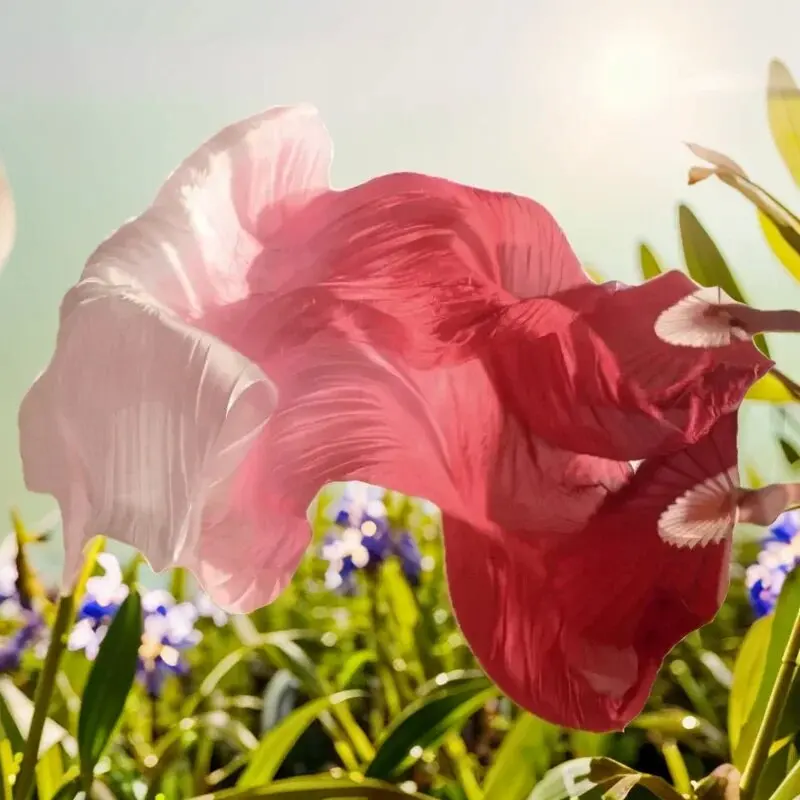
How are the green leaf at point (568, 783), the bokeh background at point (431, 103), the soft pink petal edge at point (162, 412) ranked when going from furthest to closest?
the bokeh background at point (431, 103), the green leaf at point (568, 783), the soft pink petal edge at point (162, 412)

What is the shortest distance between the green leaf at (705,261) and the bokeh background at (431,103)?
0.07 ft

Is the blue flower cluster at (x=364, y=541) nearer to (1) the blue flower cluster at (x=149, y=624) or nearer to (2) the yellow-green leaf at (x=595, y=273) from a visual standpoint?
(1) the blue flower cluster at (x=149, y=624)

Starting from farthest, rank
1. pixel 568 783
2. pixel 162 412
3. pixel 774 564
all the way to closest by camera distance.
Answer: pixel 774 564 < pixel 568 783 < pixel 162 412

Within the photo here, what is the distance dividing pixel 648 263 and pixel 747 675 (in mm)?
245

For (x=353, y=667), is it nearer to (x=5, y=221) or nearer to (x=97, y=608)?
(x=97, y=608)

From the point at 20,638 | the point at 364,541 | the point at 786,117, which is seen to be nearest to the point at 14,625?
the point at 20,638

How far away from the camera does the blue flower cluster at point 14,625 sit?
1.73 feet

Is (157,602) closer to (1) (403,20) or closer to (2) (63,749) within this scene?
(2) (63,749)

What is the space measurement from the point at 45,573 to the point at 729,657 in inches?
17.4

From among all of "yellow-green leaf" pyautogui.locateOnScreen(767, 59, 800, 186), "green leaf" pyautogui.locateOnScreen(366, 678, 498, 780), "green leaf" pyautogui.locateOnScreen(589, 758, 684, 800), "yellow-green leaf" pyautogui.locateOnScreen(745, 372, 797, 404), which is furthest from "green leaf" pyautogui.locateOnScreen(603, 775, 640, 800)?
"yellow-green leaf" pyautogui.locateOnScreen(767, 59, 800, 186)

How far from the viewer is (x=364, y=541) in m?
0.60

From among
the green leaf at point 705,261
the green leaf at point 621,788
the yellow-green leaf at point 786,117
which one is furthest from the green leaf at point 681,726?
the yellow-green leaf at point 786,117

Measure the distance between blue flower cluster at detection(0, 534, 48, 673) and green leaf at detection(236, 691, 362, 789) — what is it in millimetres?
160

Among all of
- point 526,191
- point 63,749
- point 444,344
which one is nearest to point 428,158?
point 526,191
